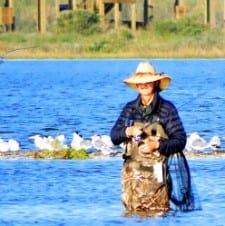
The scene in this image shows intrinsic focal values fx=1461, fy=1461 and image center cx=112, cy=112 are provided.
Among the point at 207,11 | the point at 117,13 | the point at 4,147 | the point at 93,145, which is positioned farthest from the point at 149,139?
the point at 207,11

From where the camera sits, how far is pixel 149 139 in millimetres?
12039

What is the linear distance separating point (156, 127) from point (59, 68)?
43.5 meters

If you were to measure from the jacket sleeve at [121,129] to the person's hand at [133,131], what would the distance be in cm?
11

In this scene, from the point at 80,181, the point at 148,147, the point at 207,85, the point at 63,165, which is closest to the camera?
the point at 148,147

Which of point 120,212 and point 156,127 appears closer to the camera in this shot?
point 156,127

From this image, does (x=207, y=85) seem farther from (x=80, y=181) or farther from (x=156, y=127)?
(x=156, y=127)

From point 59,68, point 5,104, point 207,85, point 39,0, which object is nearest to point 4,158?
point 5,104

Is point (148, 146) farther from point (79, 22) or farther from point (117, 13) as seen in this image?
point (117, 13)

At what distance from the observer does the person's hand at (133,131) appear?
1185 centimetres

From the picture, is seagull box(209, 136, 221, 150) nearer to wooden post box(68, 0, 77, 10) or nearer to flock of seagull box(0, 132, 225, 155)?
flock of seagull box(0, 132, 225, 155)

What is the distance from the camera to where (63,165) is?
60.4ft

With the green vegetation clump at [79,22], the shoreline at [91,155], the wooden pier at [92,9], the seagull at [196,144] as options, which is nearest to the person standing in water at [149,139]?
the shoreline at [91,155]

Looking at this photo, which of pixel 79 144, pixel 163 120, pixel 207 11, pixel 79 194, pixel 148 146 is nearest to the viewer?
pixel 148 146

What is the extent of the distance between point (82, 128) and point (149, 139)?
1342 centimetres
